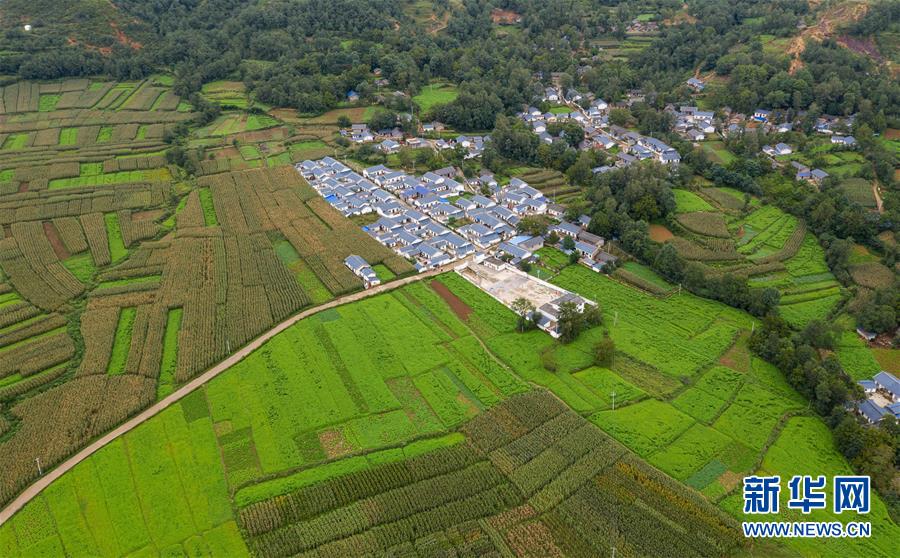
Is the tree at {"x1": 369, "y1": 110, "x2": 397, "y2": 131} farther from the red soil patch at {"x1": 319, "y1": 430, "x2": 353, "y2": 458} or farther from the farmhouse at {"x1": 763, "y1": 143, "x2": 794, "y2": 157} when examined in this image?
the red soil patch at {"x1": 319, "y1": 430, "x2": 353, "y2": 458}

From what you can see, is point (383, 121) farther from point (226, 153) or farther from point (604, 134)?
point (604, 134)

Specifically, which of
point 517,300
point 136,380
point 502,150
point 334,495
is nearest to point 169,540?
point 334,495

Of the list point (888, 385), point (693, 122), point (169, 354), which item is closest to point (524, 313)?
point (888, 385)

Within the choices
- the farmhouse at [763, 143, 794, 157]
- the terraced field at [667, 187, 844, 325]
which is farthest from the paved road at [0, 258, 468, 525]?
the farmhouse at [763, 143, 794, 157]

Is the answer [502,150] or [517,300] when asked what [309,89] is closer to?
[502,150]

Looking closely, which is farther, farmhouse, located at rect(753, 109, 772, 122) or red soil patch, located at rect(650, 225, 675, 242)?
farmhouse, located at rect(753, 109, 772, 122)
